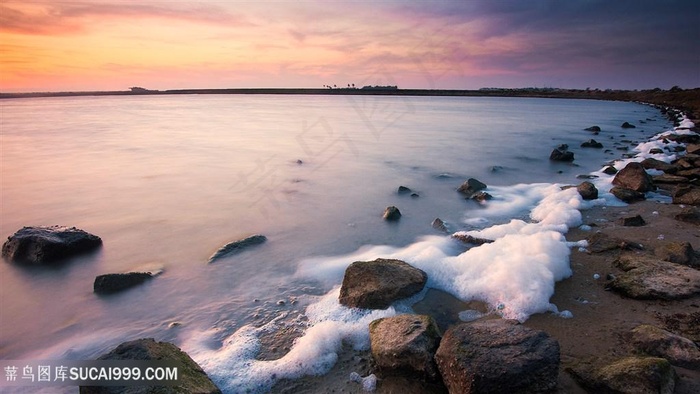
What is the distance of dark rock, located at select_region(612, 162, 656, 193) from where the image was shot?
8.07 metres

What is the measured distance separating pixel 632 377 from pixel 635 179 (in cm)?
728

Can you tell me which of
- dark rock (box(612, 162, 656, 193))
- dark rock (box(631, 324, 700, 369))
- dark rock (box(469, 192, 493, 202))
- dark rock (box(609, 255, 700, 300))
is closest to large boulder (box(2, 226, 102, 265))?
→ dark rock (box(631, 324, 700, 369))

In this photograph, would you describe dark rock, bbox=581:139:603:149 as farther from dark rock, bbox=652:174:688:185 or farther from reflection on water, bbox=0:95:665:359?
dark rock, bbox=652:174:688:185

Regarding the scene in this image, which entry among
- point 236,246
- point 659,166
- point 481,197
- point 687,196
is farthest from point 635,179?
point 236,246

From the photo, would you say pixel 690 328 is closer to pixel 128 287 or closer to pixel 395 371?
pixel 395 371

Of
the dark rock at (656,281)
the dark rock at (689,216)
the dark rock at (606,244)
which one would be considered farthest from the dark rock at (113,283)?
the dark rock at (689,216)

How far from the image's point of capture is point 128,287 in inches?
193

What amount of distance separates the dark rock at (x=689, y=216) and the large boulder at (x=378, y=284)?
4913 mm

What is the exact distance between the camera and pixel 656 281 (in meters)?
4.02

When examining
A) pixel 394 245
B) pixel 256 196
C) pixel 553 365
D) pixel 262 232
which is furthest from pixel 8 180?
pixel 553 365

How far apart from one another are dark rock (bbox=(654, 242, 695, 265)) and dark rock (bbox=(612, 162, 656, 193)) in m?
3.96

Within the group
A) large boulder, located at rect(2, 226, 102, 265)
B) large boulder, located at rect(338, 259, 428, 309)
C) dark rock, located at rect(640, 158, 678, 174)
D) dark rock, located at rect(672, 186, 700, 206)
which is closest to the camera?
large boulder, located at rect(338, 259, 428, 309)

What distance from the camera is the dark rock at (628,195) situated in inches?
299

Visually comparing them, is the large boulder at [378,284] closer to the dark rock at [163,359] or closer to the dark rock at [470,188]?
the dark rock at [163,359]
